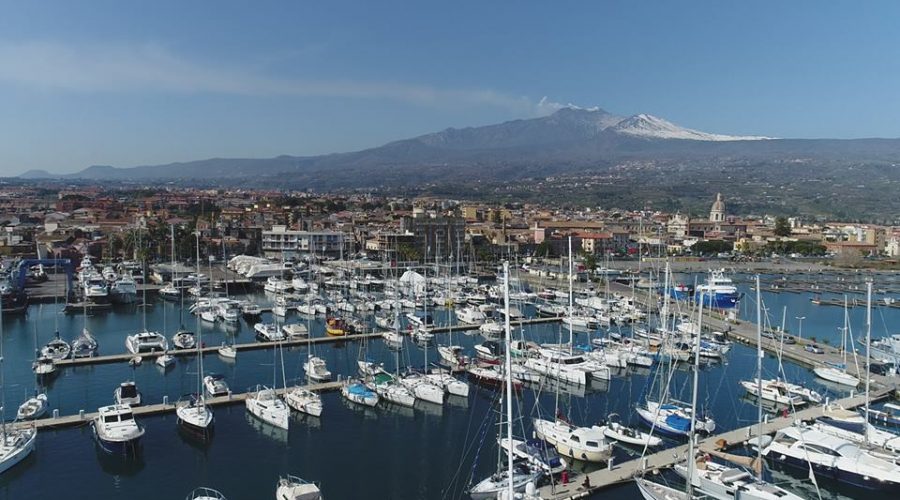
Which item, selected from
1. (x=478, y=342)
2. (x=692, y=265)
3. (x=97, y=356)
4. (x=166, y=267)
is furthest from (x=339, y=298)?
(x=692, y=265)

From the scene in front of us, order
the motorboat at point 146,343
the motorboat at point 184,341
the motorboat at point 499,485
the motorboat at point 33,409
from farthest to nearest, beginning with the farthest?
the motorboat at point 184,341, the motorboat at point 146,343, the motorboat at point 33,409, the motorboat at point 499,485

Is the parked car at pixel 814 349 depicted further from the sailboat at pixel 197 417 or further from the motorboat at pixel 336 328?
the sailboat at pixel 197 417

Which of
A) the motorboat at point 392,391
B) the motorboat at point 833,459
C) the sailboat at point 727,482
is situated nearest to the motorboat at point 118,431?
the motorboat at point 392,391

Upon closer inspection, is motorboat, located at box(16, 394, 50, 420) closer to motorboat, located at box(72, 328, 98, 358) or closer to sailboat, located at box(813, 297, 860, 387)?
motorboat, located at box(72, 328, 98, 358)

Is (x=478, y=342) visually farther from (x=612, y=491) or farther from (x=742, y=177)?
(x=742, y=177)

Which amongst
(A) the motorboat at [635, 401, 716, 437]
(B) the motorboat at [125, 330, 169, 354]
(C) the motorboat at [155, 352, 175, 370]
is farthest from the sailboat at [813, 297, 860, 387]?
(B) the motorboat at [125, 330, 169, 354]
